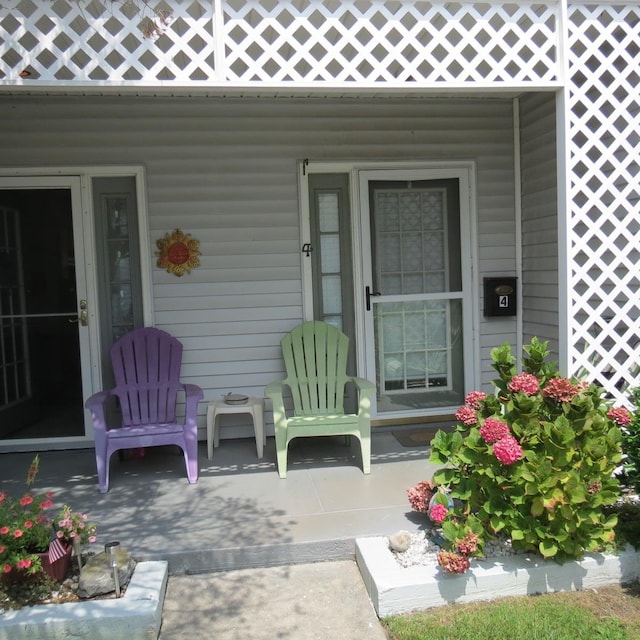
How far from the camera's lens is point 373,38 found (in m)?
3.24

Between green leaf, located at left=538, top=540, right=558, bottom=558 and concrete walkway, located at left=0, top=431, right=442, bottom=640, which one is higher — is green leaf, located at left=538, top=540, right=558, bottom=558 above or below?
above

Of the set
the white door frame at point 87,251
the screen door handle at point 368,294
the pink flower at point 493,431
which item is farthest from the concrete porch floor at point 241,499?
the screen door handle at point 368,294

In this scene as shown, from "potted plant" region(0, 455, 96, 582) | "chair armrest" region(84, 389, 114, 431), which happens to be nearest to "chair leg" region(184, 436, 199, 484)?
"chair armrest" region(84, 389, 114, 431)

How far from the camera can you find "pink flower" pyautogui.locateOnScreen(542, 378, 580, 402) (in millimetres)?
2875

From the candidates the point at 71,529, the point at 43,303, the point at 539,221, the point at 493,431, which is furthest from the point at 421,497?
the point at 43,303

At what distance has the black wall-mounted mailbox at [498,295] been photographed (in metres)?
4.95

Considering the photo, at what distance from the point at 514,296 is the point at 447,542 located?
2658 millimetres

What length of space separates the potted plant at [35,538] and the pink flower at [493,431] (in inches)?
64.7

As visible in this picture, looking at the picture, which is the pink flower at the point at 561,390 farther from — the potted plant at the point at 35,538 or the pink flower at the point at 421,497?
the potted plant at the point at 35,538

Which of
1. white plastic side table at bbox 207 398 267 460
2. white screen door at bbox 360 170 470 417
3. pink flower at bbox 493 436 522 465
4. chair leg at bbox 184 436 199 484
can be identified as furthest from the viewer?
white screen door at bbox 360 170 470 417

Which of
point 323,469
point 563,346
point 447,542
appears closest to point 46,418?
point 323,469

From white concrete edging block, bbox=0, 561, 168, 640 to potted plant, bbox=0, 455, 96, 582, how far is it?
0.49ft

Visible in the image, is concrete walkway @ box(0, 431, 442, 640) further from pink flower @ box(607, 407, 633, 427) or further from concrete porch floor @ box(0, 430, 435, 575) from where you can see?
pink flower @ box(607, 407, 633, 427)

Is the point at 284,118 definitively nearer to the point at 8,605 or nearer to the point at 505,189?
the point at 505,189
